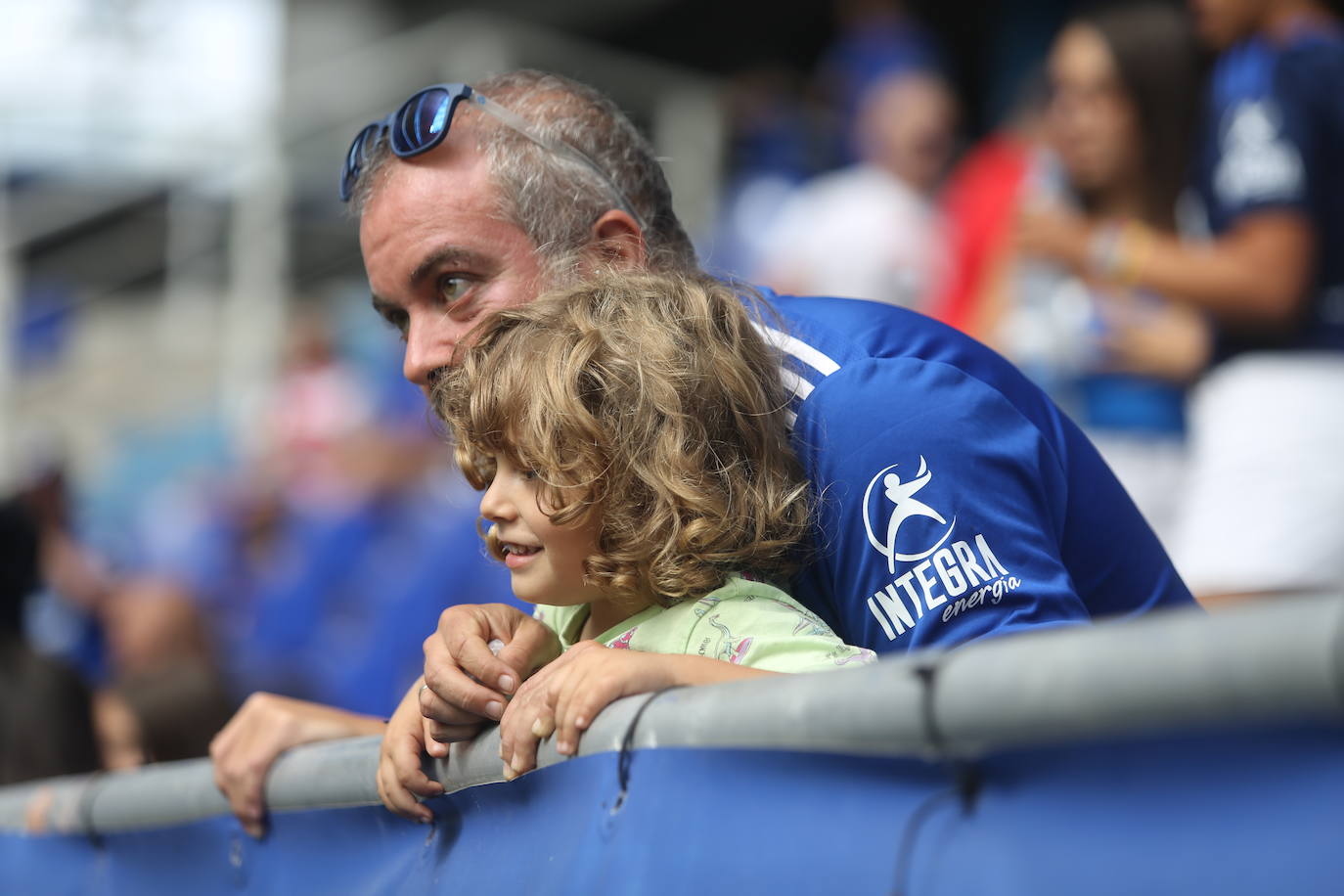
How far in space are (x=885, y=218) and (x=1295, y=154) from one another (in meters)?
2.32

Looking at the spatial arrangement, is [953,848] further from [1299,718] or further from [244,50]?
[244,50]

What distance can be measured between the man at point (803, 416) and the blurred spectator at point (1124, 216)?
1659 millimetres

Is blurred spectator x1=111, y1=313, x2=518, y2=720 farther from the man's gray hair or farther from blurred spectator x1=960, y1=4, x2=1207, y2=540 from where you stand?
the man's gray hair

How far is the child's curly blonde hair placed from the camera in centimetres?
162

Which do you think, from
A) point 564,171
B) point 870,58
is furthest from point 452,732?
point 870,58

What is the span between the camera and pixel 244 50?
1120 centimetres

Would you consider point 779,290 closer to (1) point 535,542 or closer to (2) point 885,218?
(2) point 885,218

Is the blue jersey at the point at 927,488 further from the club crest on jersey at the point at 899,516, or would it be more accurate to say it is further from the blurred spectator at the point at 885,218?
the blurred spectator at the point at 885,218

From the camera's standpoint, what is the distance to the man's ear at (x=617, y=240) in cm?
229

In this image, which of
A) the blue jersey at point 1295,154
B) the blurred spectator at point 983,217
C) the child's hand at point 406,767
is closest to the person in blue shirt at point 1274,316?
the blue jersey at point 1295,154

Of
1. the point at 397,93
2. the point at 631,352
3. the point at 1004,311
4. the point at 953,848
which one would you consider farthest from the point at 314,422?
the point at 953,848

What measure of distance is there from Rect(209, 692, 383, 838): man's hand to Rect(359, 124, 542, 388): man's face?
49cm

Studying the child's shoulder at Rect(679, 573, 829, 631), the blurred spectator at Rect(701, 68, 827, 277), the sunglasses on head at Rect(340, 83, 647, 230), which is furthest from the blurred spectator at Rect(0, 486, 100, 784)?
the blurred spectator at Rect(701, 68, 827, 277)

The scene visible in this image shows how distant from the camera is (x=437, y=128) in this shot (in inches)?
90.3
